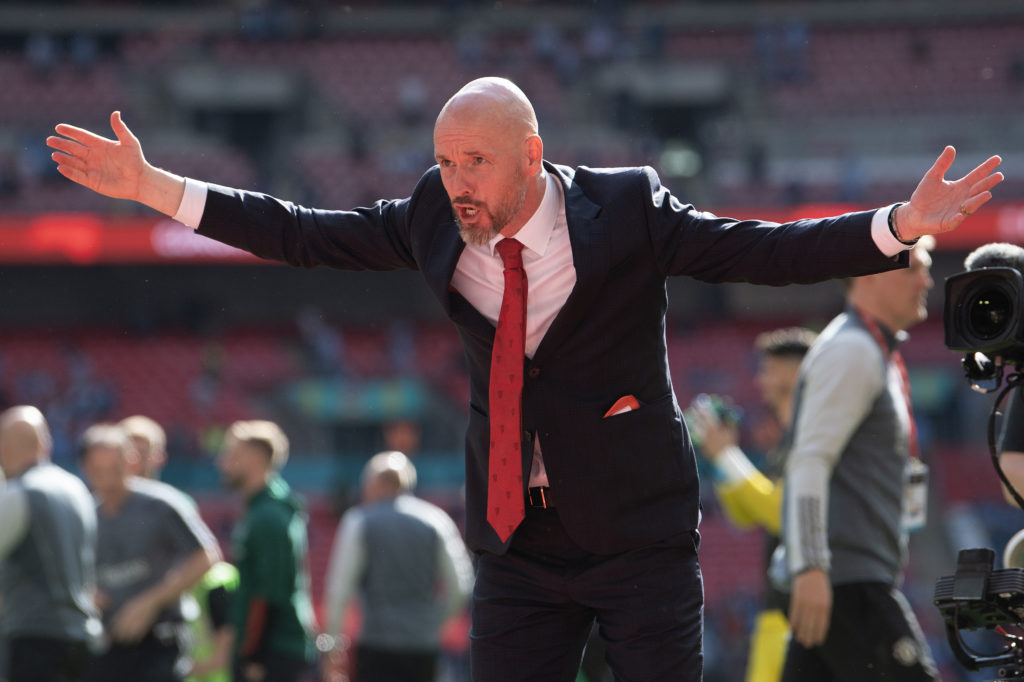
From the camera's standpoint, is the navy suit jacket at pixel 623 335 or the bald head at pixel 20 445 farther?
the bald head at pixel 20 445

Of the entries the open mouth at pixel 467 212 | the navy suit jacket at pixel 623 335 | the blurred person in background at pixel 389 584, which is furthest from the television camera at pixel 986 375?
the blurred person in background at pixel 389 584

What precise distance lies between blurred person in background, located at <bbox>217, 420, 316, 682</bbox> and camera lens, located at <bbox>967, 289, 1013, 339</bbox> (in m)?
4.08

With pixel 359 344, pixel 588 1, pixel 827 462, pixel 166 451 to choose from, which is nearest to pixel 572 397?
pixel 827 462

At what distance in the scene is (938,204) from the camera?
2369 millimetres

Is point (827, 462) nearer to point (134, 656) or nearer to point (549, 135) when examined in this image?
point (134, 656)

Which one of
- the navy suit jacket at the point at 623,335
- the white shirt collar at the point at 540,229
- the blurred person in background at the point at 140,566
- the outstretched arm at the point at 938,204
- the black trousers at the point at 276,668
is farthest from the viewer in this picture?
the black trousers at the point at 276,668

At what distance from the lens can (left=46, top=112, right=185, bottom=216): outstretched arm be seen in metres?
2.70

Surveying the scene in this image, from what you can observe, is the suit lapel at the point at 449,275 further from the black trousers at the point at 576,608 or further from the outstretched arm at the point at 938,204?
the outstretched arm at the point at 938,204

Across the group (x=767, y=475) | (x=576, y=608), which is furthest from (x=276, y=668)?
(x=576, y=608)

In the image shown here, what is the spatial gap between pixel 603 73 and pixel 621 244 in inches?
886

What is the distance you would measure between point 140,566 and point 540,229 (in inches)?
169

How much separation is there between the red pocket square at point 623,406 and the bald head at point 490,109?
55 cm

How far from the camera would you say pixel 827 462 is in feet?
12.1

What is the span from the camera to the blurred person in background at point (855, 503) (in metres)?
3.56
